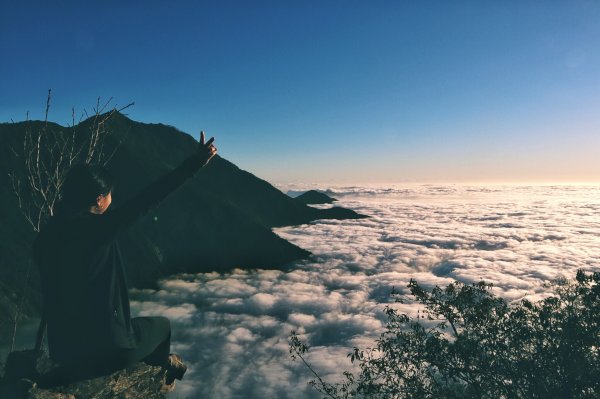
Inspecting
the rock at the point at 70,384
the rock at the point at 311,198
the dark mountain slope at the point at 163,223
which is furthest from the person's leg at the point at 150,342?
the rock at the point at 311,198

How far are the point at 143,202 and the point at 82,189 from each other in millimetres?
739

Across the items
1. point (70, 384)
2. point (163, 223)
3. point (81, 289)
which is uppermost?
point (81, 289)

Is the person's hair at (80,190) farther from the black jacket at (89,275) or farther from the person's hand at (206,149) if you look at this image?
the person's hand at (206,149)

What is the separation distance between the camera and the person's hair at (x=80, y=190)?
3.23 meters

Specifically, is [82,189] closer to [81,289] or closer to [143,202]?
[143,202]

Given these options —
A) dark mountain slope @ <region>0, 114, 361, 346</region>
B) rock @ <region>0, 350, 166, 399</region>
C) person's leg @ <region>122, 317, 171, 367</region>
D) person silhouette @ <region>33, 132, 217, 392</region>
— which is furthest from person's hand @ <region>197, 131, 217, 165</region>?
dark mountain slope @ <region>0, 114, 361, 346</region>

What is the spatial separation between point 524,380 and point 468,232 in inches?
4751

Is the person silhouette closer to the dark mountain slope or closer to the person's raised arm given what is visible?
the person's raised arm

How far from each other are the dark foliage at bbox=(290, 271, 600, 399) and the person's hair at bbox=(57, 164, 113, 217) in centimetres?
806

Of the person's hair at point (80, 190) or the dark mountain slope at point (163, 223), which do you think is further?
the dark mountain slope at point (163, 223)

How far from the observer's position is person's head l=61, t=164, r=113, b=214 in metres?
3.23

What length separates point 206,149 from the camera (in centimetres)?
343

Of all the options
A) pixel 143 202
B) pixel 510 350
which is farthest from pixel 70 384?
pixel 510 350

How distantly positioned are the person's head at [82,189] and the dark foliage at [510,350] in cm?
803
